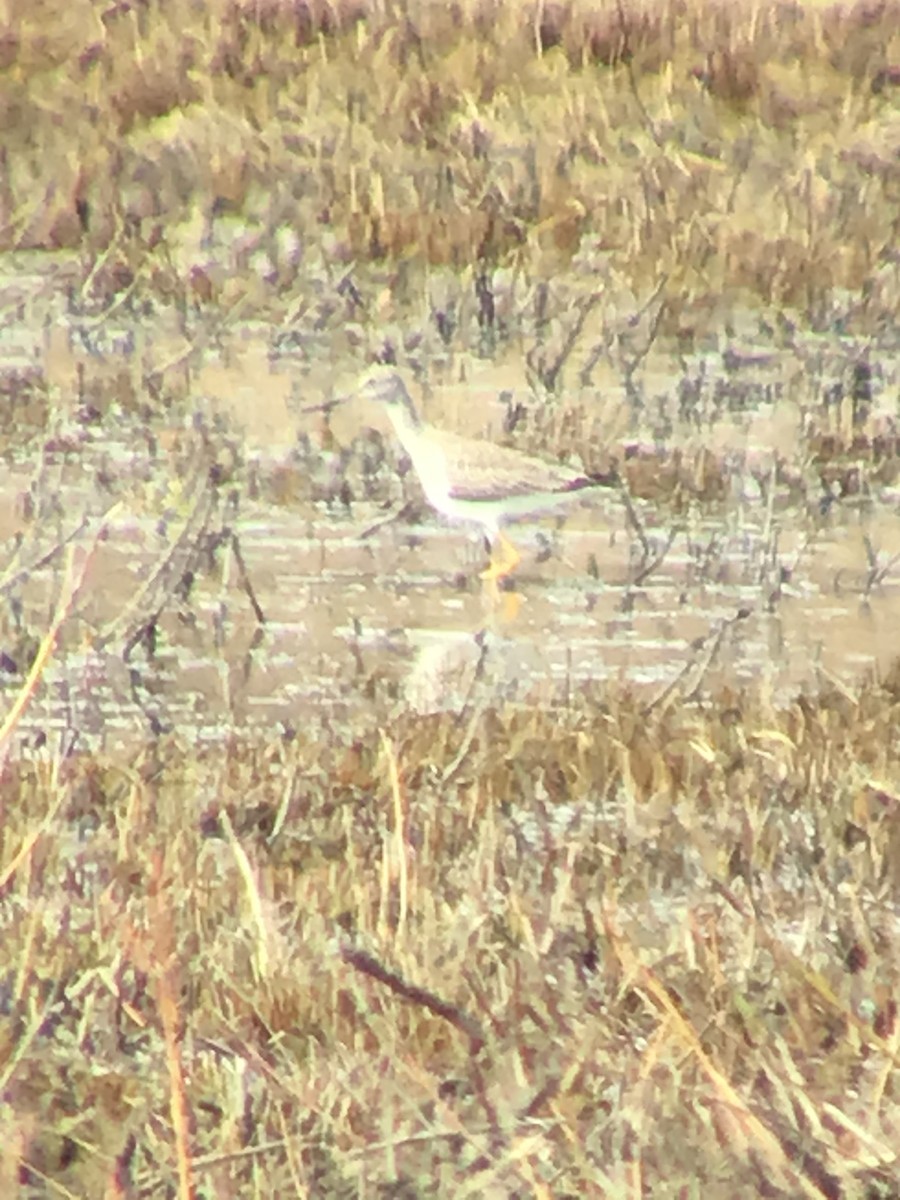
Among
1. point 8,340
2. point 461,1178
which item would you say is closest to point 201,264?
point 8,340

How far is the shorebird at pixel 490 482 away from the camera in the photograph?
14.8ft

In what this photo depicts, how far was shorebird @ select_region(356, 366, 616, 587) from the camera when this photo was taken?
451 centimetres

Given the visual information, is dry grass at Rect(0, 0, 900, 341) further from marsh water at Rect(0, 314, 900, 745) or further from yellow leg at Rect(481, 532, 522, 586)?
yellow leg at Rect(481, 532, 522, 586)

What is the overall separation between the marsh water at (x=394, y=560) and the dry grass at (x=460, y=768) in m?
0.05

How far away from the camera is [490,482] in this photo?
4.52m

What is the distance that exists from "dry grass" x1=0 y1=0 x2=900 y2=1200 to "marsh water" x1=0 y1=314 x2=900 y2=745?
0.15ft

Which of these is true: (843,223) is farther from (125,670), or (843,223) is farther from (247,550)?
(125,670)

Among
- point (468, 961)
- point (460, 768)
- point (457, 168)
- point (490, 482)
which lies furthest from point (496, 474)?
point (468, 961)

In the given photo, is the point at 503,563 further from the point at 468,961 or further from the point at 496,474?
the point at 468,961

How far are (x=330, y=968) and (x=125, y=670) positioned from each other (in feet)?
4.44

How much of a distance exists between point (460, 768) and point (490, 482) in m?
1.15

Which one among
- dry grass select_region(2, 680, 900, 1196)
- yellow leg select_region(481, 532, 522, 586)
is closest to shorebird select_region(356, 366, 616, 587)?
yellow leg select_region(481, 532, 522, 586)

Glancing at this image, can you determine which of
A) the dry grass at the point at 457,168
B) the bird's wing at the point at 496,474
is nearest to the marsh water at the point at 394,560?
the bird's wing at the point at 496,474

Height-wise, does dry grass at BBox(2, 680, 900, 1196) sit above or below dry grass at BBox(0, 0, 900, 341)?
below
